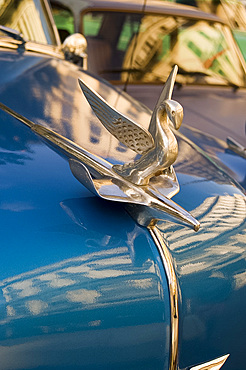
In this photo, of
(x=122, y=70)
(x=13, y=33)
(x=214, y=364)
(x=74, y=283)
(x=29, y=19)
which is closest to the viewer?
A: (x=74, y=283)

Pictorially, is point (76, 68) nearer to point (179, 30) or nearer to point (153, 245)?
point (153, 245)

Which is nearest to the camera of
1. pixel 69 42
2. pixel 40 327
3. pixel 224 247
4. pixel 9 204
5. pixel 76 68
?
pixel 40 327

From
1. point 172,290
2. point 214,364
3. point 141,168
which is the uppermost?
point 141,168

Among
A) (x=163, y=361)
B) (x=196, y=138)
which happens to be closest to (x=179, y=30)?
(x=196, y=138)

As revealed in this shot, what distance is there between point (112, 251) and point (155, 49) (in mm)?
2912

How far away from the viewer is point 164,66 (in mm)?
3914

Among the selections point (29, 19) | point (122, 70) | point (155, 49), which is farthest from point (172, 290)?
point (155, 49)

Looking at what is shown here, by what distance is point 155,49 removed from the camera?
154 inches

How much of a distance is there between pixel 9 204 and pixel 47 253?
15 cm

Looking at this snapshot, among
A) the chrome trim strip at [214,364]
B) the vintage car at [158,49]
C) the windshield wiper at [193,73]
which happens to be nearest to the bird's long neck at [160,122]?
the chrome trim strip at [214,364]

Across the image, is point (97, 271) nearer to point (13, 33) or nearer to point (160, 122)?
point (160, 122)

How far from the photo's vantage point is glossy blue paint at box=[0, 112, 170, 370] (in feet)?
3.61

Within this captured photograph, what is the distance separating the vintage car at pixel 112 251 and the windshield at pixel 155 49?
233 centimetres

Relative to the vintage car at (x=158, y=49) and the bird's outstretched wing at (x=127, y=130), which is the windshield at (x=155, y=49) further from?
the bird's outstretched wing at (x=127, y=130)
